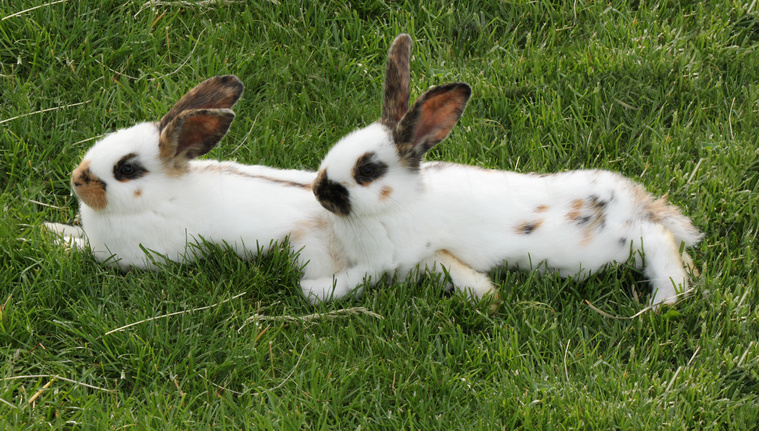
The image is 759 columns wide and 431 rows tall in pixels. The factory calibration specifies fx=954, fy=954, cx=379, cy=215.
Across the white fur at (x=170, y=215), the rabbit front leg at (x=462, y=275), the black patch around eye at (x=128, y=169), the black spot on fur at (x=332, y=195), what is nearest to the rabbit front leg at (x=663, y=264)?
the rabbit front leg at (x=462, y=275)

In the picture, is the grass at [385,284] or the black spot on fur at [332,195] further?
the black spot on fur at [332,195]

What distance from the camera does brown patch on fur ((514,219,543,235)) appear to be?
171 inches

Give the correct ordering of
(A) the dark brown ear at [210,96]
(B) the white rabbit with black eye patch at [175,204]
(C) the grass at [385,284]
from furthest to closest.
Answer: (A) the dark brown ear at [210,96], (B) the white rabbit with black eye patch at [175,204], (C) the grass at [385,284]

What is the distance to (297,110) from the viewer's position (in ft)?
17.3

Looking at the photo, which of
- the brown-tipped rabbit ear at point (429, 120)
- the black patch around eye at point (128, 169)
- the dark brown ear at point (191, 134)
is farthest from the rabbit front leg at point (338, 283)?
the black patch around eye at point (128, 169)

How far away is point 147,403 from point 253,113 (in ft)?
6.59

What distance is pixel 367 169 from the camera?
4184mm

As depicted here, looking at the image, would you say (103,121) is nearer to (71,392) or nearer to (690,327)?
(71,392)

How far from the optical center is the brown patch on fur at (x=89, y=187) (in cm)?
429

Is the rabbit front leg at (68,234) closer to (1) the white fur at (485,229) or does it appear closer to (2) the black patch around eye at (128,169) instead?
(2) the black patch around eye at (128,169)

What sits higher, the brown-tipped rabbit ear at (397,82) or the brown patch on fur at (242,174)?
the brown-tipped rabbit ear at (397,82)

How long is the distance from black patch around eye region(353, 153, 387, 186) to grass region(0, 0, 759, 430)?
19.6 inches

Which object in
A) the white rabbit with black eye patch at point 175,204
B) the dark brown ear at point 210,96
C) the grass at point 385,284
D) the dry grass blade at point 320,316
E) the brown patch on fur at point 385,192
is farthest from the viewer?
the dark brown ear at point 210,96

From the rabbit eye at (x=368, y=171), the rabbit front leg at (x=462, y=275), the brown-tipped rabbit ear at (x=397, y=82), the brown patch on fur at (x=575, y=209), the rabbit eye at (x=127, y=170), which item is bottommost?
the rabbit front leg at (x=462, y=275)
